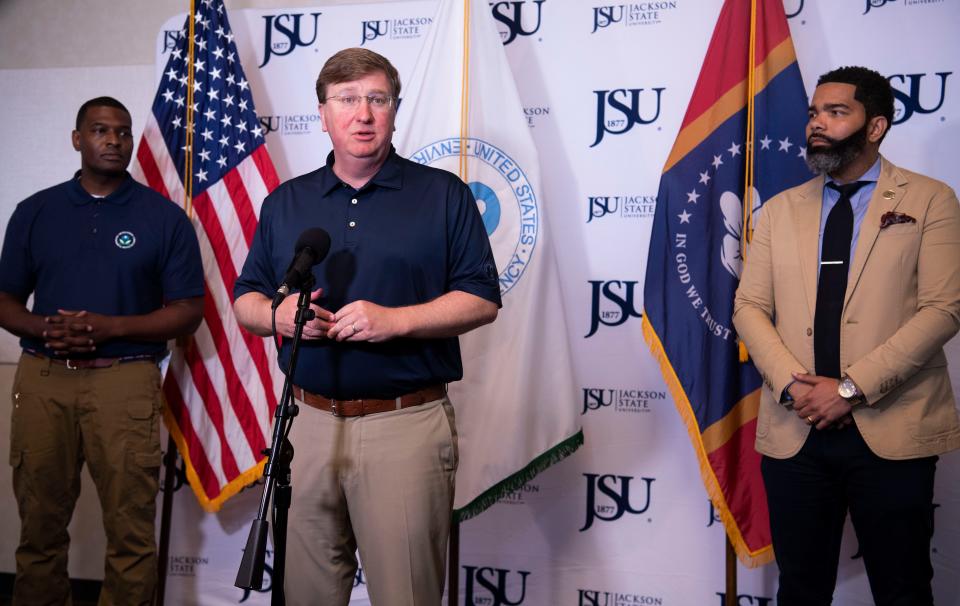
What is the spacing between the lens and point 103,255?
286 cm

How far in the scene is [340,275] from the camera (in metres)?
1.90

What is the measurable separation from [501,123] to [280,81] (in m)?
1.10

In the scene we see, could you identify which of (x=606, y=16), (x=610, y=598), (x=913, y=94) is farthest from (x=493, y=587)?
(x=913, y=94)

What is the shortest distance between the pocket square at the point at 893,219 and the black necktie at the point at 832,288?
89 millimetres

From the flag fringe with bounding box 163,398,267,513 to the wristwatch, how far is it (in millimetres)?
2027

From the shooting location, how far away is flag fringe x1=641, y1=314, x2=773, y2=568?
2721mm

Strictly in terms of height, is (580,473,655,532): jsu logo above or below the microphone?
below

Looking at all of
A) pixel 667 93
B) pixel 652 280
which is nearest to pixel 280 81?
pixel 667 93

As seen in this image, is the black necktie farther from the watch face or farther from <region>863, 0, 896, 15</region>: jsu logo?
<region>863, 0, 896, 15</region>: jsu logo

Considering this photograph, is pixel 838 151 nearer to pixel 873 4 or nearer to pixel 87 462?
pixel 873 4

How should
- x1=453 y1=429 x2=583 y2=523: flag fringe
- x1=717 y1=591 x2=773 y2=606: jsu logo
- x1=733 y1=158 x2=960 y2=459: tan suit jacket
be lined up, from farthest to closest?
x1=717 y1=591 x2=773 y2=606: jsu logo < x1=453 y1=429 x2=583 y2=523: flag fringe < x1=733 y1=158 x2=960 y2=459: tan suit jacket

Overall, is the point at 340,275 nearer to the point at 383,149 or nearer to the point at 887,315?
the point at 383,149

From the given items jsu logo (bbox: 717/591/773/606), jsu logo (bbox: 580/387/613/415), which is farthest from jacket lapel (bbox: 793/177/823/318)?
jsu logo (bbox: 717/591/773/606)

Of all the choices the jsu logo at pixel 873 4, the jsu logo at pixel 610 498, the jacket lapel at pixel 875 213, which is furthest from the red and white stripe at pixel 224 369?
the jsu logo at pixel 873 4
